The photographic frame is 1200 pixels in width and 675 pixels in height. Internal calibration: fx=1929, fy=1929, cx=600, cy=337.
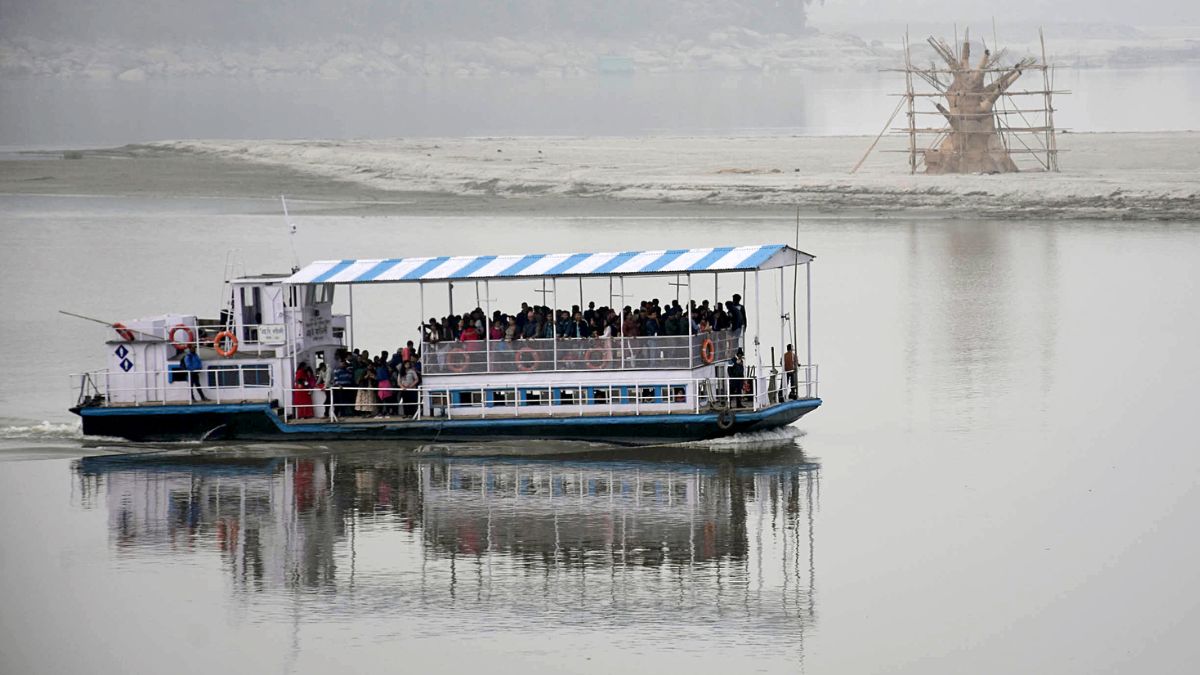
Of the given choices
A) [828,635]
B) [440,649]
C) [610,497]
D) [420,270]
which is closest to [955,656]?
[828,635]

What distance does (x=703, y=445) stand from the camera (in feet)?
109

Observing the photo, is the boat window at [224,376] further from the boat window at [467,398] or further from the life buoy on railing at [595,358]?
the life buoy on railing at [595,358]

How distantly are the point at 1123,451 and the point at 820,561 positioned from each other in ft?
28.5

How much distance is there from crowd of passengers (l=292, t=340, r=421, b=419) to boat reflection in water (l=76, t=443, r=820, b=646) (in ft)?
2.84

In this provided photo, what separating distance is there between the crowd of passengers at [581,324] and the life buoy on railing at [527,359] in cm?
28

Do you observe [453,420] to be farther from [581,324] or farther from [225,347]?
[225,347]

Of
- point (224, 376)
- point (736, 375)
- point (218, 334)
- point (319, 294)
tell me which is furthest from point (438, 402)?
point (736, 375)

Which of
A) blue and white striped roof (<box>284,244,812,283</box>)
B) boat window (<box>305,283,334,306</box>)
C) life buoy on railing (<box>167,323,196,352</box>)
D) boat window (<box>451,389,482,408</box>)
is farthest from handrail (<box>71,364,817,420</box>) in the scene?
blue and white striped roof (<box>284,244,812,283</box>)

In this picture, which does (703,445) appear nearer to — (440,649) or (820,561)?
(820,561)

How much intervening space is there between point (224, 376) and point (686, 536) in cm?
1060

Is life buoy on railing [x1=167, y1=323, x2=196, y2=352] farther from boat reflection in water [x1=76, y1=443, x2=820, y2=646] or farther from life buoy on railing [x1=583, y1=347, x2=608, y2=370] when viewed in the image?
life buoy on railing [x1=583, y1=347, x2=608, y2=370]

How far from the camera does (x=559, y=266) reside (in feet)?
109

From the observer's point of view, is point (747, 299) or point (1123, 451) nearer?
point (1123, 451)

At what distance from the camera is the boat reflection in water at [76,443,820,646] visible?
25016mm
